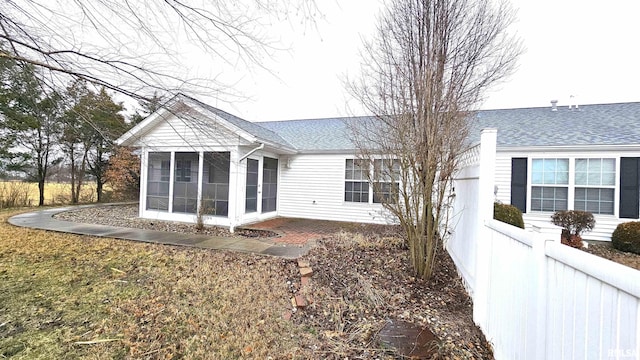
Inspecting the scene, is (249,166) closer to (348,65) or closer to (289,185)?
(289,185)

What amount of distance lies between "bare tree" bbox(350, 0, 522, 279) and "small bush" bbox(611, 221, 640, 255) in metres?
6.07

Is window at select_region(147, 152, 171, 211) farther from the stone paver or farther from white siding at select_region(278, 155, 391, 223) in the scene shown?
white siding at select_region(278, 155, 391, 223)

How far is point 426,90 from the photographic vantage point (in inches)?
161

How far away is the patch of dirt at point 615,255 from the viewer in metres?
6.22

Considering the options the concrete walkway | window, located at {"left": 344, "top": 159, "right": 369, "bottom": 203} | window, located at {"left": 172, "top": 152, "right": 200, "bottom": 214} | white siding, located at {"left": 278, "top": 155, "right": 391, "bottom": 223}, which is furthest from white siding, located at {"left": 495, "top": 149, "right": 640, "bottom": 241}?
window, located at {"left": 172, "top": 152, "right": 200, "bottom": 214}

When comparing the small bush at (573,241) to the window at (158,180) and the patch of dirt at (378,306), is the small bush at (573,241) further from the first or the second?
the window at (158,180)

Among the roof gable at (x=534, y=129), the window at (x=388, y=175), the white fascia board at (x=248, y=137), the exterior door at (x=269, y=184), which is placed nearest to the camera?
the window at (x=388, y=175)

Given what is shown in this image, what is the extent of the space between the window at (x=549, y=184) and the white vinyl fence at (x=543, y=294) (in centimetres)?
710

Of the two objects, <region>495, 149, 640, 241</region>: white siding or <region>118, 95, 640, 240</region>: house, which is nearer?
<region>495, 149, 640, 241</region>: white siding

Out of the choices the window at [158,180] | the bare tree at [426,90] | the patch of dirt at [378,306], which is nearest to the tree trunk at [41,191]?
the window at [158,180]

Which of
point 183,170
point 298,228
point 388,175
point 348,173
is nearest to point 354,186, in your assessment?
point 348,173

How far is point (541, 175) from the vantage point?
8539 millimetres

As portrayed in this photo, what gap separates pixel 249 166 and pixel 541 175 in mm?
9130

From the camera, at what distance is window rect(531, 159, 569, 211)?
8.31 meters
